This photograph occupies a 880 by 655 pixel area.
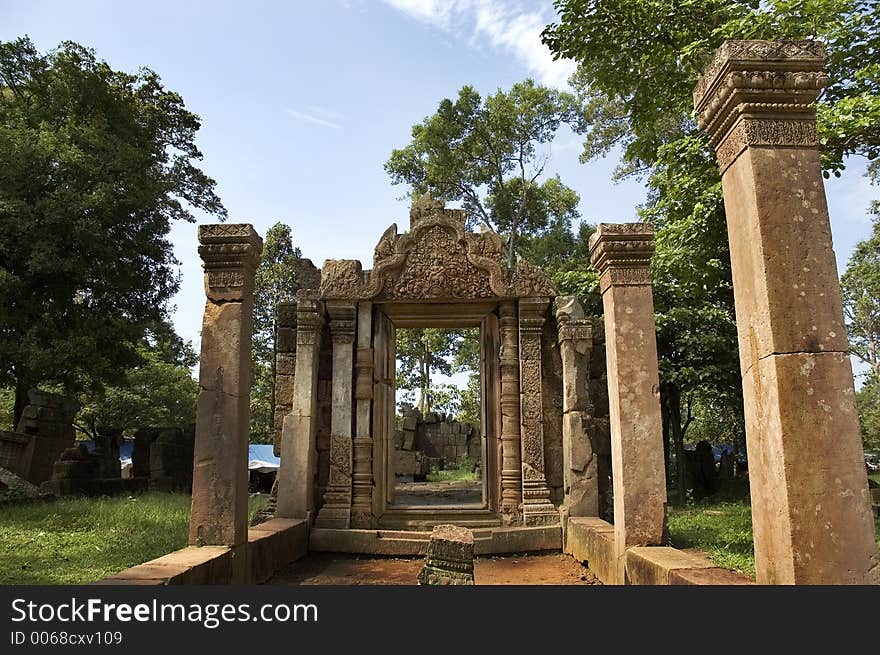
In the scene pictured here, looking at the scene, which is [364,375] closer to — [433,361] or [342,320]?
[342,320]

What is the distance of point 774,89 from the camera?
11.4 ft

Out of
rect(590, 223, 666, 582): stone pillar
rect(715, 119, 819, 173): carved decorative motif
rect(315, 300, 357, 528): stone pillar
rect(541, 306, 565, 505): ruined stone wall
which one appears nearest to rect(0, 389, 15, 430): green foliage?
rect(315, 300, 357, 528): stone pillar

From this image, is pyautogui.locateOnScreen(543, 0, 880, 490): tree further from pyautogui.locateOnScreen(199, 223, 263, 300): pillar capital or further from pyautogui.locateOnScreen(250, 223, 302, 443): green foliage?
pyautogui.locateOnScreen(250, 223, 302, 443): green foliage

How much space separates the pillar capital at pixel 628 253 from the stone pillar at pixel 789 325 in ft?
5.75

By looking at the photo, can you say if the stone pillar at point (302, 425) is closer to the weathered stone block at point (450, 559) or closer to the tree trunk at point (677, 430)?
the weathered stone block at point (450, 559)

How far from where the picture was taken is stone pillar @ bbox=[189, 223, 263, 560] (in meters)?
4.98

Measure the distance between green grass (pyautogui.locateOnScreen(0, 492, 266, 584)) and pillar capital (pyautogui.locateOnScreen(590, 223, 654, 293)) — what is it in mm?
5023

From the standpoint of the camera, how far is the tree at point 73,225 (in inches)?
523

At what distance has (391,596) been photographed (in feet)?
10.3

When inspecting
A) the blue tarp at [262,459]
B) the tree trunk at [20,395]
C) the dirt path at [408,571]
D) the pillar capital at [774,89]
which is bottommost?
the dirt path at [408,571]

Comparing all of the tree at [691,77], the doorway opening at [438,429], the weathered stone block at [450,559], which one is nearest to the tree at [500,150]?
the doorway opening at [438,429]

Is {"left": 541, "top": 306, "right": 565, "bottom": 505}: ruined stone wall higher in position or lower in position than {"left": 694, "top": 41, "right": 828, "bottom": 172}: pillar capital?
lower

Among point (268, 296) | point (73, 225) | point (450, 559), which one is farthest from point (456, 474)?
point (450, 559)

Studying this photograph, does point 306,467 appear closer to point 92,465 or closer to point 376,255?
point 376,255
